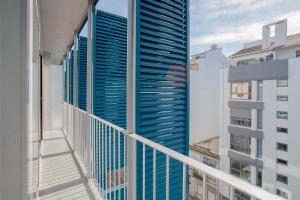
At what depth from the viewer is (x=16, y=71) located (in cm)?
70

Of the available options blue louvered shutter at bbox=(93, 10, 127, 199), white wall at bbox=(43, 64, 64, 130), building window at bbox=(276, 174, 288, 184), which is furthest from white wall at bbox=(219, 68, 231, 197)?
white wall at bbox=(43, 64, 64, 130)

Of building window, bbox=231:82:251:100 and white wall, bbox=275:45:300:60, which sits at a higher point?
white wall, bbox=275:45:300:60

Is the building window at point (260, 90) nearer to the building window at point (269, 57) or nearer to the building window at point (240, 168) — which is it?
the building window at point (269, 57)

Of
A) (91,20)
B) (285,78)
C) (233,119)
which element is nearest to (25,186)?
(91,20)

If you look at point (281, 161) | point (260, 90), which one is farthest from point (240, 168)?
point (260, 90)

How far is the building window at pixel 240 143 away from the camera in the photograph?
2775 millimetres

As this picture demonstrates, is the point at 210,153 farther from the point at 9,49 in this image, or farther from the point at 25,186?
the point at 9,49

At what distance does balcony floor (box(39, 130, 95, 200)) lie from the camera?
184cm

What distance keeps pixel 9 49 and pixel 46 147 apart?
124 inches

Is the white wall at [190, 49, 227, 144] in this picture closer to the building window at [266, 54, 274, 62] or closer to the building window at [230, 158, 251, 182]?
the building window at [230, 158, 251, 182]

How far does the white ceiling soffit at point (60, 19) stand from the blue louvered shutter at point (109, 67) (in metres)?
0.35

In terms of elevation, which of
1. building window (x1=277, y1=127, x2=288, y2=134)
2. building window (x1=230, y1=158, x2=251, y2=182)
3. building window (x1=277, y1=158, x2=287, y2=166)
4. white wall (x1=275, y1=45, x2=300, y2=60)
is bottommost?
building window (x1=230, y1=158, x2=251, y2=182)

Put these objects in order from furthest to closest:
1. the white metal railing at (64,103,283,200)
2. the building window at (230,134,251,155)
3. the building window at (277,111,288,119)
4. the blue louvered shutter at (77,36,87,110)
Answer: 1. the blue louvered shutter at (77,36,87,110)
2. the building window at (230,134,251,155)
3. the building window at (277,111,288,119)
4. the white metal railing at (64,103,283,200)

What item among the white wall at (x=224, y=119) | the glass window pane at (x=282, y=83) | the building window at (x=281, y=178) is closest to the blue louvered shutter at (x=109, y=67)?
the white wall at (x=224, y=119)
